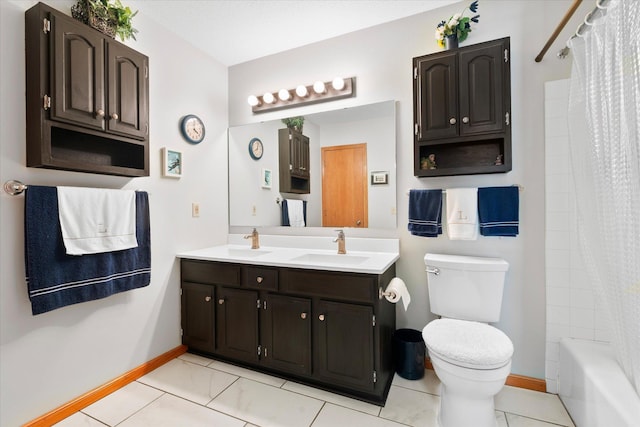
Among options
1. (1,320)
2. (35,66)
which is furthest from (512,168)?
(1,320)

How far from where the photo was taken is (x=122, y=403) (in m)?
1.71

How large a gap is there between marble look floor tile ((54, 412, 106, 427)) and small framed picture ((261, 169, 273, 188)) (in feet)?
6.19

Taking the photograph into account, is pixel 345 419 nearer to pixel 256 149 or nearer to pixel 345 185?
pixel 345 185

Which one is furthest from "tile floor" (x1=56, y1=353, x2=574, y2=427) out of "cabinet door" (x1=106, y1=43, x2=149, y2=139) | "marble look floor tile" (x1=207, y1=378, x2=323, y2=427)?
"cabinet door" (x1=106, y1=43, x2=149, y2=139)

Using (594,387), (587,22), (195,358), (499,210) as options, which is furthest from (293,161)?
(594,387)

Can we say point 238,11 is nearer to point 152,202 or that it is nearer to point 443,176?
point 152,202

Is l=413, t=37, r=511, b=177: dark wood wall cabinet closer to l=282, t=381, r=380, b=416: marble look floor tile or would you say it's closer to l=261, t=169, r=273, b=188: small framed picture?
l=261, t=169, r=273, b=188: small framed picture

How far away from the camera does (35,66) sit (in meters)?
1.42

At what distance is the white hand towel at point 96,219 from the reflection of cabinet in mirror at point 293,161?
1.13 meters

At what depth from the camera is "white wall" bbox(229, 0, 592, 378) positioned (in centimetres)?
179

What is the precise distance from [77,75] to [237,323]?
178 cm

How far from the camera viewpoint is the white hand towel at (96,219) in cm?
154

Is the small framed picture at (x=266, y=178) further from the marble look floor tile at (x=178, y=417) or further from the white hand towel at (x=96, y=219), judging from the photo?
the marble look floor tile at (x=178, y=417)

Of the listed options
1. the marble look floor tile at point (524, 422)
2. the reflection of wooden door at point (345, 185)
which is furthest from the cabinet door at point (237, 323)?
the marble look floor tile at point (524, 422)
